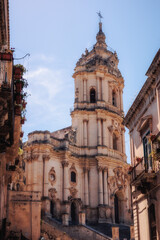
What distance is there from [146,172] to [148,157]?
608 millimetres

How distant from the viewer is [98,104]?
39188 mm

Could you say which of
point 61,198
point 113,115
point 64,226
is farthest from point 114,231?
point 113,115

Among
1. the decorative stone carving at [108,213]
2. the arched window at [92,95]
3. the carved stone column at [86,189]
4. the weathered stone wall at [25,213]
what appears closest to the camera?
the weathered stone wall at [25,213]

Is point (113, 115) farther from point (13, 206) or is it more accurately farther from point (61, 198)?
point (13, 206)

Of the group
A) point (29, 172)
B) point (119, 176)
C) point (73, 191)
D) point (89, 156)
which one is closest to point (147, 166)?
Answer: point (29, 172)

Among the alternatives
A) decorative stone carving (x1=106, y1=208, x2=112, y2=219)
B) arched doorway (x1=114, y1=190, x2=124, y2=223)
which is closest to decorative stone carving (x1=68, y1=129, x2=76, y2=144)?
arched doorway (x1=114, y1=190, x2=124, y2=223)

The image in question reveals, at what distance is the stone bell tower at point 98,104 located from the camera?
126 feet

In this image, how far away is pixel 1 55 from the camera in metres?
11.8

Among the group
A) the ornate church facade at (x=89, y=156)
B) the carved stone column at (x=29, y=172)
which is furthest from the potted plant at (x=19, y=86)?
the carved stone column at (x=29, y=172)

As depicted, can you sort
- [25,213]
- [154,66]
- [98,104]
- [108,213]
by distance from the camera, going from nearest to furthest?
1. [154,66]
2. [25,213]
3. [108,213]
4. [98,104]

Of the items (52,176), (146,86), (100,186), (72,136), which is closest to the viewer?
(146,86)

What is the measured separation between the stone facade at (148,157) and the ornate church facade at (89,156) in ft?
49.5

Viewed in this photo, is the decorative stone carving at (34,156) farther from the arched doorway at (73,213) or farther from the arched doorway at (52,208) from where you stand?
the arched doorway at (73,213)

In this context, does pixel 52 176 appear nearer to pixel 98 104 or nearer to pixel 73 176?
pixel 73 176
